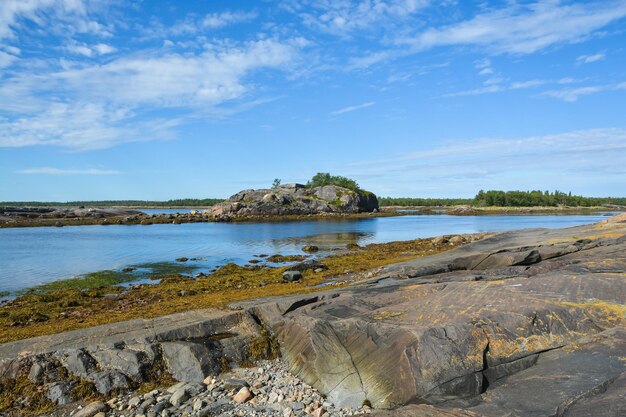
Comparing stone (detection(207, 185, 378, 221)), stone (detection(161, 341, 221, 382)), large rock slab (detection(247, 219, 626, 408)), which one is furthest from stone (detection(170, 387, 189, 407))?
stone (detection(207, 185, 378, 221))

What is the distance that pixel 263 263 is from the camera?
44.2 m

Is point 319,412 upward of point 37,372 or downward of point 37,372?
downward

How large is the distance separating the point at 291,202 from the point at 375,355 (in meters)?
139

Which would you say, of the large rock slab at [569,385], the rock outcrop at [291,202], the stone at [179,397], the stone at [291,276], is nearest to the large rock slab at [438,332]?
the large rock slab at [569,385]

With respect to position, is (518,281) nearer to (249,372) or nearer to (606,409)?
(606,409)

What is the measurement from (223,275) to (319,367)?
24843mm

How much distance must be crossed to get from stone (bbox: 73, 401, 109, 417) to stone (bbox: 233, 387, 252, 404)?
11.7ft

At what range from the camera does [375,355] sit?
11.6 m

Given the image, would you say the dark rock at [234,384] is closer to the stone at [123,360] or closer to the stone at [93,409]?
the stone at [123,360]

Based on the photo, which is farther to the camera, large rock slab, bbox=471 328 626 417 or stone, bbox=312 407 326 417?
stone, bbox=312 407 326 417

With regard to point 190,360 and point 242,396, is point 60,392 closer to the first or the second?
point 190,360

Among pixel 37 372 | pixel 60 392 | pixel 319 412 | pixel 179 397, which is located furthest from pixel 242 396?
pixel 37 372

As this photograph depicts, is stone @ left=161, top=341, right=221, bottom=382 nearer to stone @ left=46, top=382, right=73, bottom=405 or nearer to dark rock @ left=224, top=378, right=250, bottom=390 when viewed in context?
dark rock @ left=224, top=378, right=250, bottom=390

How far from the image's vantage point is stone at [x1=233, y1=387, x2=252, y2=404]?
11884mm
